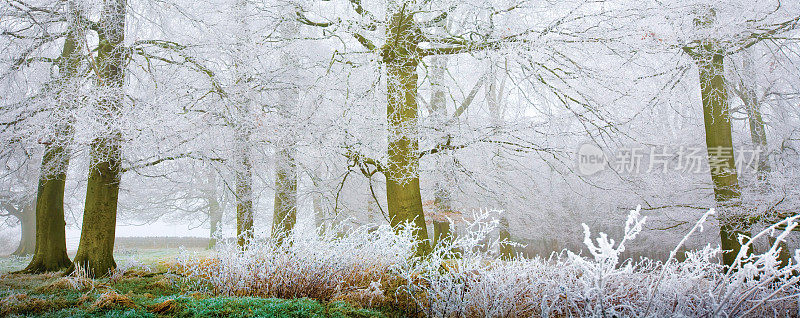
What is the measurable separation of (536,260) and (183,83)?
5.47 meters

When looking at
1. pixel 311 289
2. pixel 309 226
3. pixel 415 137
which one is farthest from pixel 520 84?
pixel 311 289

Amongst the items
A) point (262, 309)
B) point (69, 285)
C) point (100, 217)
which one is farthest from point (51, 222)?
point (262, 309)

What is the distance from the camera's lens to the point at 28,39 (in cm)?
699

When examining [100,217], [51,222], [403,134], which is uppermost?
[403,134]

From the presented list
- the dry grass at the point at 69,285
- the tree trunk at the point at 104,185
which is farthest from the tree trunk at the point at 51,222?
the dry grass at the point at 69,285

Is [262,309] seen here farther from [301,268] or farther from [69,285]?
[69,285]

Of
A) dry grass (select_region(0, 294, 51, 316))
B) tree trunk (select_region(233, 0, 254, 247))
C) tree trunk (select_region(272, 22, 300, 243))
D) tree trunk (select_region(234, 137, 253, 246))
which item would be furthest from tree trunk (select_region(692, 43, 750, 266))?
dry grass (select_region(0, 294, 51, 316))

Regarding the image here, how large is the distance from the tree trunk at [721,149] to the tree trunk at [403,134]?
4.65m

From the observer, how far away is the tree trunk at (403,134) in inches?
257

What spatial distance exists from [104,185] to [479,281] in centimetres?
563

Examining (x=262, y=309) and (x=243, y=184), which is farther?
(x=243, y=184)

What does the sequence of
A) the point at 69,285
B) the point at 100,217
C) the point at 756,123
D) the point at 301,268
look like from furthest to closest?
the point at 756,123 → the point at 100,217 → the point at 69,285 → the point at 301,268

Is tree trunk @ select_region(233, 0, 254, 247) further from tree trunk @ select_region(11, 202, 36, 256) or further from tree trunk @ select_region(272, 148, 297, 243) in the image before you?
tree trunk @ select_region(11, 202, 36, 256)

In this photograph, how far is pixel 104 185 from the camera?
21.4 feet
